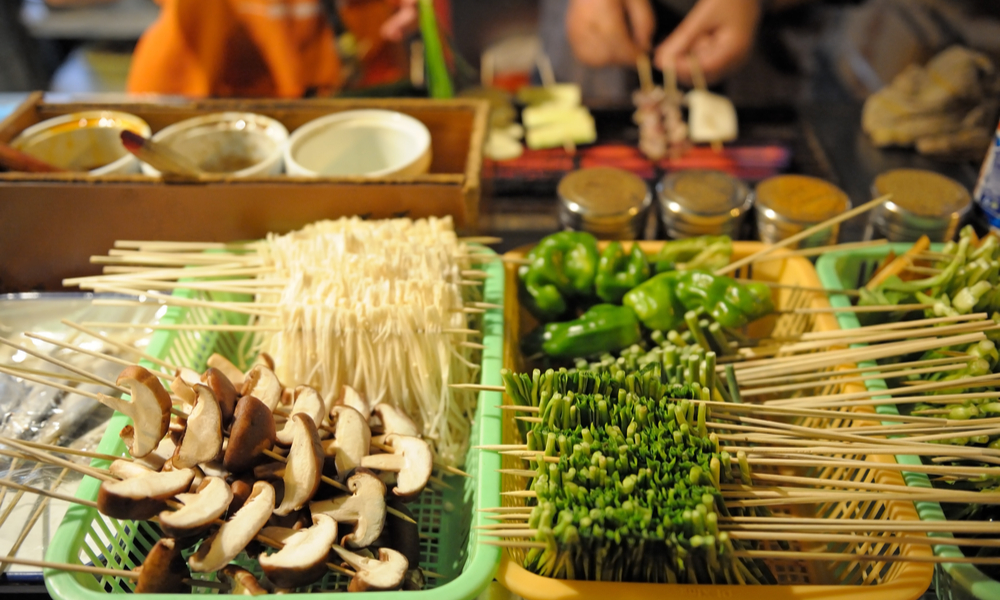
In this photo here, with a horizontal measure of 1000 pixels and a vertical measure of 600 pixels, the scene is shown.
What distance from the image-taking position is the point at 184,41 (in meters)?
3.48

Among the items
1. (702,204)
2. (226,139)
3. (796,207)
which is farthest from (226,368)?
(796,207)

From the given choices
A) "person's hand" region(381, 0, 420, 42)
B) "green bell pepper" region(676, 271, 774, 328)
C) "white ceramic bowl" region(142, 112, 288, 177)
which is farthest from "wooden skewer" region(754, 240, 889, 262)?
"person's hand" region(381, 0, 420, 42)

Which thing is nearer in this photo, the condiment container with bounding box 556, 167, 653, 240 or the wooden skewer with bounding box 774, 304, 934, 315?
the wooden skewer with bounding box 774, 304, 934, 315

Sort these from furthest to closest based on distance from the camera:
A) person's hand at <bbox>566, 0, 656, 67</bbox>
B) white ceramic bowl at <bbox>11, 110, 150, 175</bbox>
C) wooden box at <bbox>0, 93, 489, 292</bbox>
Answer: person's hand at <bbox>566, 0, 656, 67</bbox>, white ceramic bowl at <bbox>11, 110, 150, 175</bbox>, wooden box at <bbox>0, 93, 489, 292</bbox>

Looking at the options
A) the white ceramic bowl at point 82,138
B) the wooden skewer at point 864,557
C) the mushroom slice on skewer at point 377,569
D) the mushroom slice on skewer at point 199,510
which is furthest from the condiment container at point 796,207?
the white ceramic bowl at point 82,138

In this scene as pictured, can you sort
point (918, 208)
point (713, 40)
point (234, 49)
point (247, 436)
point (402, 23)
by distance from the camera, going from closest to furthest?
1. point (247, 436)
2. point (918, 208)
3. point (234, 49)
4. point (402, 23)
5. point (713, 40)

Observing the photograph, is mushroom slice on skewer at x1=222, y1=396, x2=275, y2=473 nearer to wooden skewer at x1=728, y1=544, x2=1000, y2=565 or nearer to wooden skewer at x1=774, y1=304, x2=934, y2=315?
wooden skewer at x1=728, y1=544, x2=1000, y2=565

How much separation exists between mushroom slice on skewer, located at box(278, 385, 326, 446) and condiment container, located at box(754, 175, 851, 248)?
70.6 inches

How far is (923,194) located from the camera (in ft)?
7.85

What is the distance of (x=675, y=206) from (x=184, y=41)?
2.90 metres

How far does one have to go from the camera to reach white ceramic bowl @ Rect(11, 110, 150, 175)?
2.29 metres

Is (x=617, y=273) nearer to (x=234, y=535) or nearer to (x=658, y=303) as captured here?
(x=658, y=303)

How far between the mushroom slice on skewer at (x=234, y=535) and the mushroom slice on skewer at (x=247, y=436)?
0.09 meters

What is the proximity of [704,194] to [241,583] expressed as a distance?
2047 millimetres
